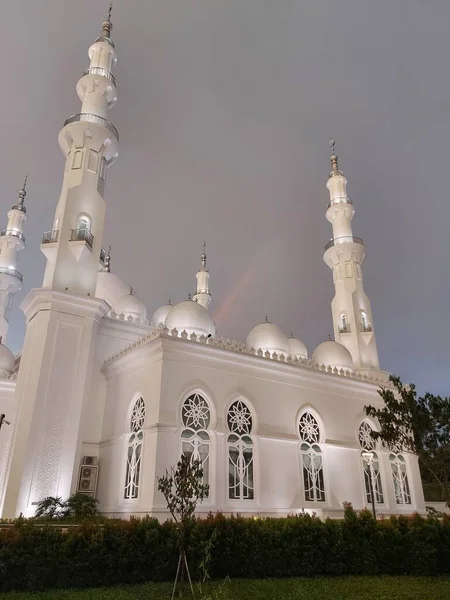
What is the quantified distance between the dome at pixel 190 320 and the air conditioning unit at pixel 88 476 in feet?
18.5

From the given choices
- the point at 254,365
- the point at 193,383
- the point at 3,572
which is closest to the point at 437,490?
the point at 254,365

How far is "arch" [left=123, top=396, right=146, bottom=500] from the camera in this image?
1363 cm

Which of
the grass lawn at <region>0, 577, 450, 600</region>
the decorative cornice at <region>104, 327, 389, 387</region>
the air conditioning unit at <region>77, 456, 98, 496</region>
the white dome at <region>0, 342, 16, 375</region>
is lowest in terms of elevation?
the grass lawn at <region>0, 577, 450, 600</region>

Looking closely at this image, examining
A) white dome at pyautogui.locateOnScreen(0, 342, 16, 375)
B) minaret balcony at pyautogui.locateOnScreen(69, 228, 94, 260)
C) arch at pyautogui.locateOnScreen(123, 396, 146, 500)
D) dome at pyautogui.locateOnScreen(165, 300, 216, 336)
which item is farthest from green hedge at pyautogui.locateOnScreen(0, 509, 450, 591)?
white dome at pyautogui.locateOnScreen(0, 342, 16, 375)

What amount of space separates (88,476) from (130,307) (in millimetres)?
7329

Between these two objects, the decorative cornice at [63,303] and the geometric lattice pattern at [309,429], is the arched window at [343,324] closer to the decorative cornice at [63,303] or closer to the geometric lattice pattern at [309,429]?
the geometric lattice pattern at [309,429]

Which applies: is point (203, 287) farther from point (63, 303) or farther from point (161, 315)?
point (63, 303)

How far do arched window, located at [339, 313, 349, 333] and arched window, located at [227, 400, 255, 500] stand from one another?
10.3 metres

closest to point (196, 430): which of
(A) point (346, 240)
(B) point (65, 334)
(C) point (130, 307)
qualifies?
(B) point (65, 334)

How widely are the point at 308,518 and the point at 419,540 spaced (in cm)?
242

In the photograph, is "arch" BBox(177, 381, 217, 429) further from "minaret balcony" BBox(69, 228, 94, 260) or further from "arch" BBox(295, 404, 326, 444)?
Answer: "minaret balcony" BBox(69, 228, 94, 260)

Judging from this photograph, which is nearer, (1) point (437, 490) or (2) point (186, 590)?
(2) point (186, 590)

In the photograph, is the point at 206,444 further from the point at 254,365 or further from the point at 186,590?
the point at 186,590

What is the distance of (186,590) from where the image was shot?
300 inches
